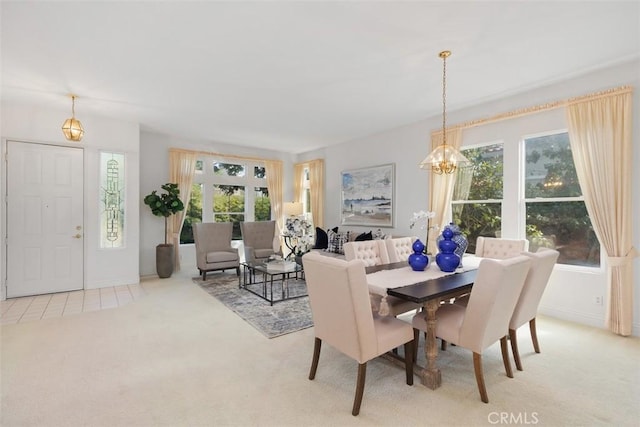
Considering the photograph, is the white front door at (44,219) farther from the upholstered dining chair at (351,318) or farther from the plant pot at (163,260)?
the upholstered dining chair at (351,318)

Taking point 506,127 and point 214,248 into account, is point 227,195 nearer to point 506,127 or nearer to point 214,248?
point 214,248

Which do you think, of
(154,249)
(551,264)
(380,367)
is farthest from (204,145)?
(551,264)

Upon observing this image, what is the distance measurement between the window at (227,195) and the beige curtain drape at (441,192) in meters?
4.21

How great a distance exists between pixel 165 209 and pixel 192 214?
977 millimetres

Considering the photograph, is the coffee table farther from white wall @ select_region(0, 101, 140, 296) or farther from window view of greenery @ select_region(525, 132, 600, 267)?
window view of greenery @ select_region(525, 132, 600, 267)

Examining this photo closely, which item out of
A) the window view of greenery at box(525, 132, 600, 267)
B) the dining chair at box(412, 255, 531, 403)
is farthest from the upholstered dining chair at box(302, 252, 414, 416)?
the window view of greenery at box(525, 132, 600, 267)

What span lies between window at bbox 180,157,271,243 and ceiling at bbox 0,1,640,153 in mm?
2260

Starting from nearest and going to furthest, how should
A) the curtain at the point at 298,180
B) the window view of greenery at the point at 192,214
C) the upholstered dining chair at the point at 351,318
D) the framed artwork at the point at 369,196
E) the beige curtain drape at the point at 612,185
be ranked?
1. the upholstered dining chair at the point at 351,318
2. the beige curtain drape at the point at 612,185
3. the framed artwork at the point at 369,196
4. the window view of greenery at the point at 192,214
5. the curtain at the point at 298,180

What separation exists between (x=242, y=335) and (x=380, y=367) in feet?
4.77

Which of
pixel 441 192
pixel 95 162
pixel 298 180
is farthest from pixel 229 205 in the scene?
pixel 441 192

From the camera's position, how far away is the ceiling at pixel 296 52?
2.27 m

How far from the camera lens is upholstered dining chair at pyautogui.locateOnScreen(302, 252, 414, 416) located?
6.15 ft

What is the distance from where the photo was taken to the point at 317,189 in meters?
7.17

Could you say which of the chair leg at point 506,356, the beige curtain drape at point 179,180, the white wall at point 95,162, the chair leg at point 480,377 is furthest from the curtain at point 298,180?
the chair leg at point 480,377
